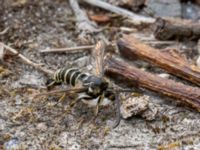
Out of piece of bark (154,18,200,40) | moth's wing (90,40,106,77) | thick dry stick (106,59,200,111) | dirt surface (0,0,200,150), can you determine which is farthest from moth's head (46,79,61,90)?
piece of bark (154,18,200,40)

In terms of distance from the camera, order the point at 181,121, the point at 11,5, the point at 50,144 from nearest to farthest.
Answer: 1. the point at 50,144
2. the point at 181,121
3. the point at 11,5

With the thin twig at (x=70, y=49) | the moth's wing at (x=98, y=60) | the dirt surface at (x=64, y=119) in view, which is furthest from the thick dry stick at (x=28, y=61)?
the moth's wing at (x=98, y=60)

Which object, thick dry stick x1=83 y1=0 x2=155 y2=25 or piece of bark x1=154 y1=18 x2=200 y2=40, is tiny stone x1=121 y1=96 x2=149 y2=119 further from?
thick dry stick x1=83 y1=0 x2=155 y2=25

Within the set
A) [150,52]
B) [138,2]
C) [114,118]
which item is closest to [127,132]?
[114,118]

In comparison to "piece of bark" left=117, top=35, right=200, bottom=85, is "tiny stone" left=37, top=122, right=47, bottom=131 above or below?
below

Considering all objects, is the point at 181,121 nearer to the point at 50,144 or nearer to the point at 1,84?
the point at 50,144

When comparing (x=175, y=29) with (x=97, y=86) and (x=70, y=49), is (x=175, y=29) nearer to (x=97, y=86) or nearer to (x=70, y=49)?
(x=70, y=49)
